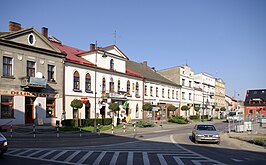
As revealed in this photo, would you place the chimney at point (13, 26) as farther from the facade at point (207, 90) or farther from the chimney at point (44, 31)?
the facade at point (207, 90)

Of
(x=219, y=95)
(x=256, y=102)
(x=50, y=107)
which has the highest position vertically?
(x=219, y=95)

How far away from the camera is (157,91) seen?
181 feet

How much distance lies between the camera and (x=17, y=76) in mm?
27938

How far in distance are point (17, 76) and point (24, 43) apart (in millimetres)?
3774

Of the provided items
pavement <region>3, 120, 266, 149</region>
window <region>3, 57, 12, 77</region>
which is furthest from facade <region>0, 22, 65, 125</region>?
pavement <region>3, 120, 266, 149</region>

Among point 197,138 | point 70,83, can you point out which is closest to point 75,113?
point 70,83

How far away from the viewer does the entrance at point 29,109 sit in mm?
28953

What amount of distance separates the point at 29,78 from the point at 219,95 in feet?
247

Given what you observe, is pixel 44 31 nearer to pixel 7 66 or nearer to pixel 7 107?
pixel 7 66

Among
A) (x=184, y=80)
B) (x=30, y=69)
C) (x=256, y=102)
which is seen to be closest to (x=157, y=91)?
(x=184, y=80)

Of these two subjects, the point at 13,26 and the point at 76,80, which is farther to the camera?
the point at 76,80

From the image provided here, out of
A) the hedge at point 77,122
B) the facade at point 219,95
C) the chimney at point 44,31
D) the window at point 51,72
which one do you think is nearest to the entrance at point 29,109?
the window at point 51,72

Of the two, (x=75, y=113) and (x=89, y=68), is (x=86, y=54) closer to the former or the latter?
(x=89, y=68)

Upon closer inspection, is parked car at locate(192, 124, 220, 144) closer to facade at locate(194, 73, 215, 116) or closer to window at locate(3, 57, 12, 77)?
window at locate(3, 57, 12, 77)
